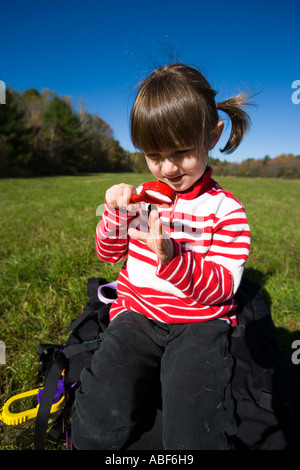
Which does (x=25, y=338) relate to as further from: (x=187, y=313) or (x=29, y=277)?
(x=187, y=313)

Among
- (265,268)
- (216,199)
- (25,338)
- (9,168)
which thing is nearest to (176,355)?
(216,199)

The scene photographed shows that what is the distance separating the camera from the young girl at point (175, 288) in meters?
1.15

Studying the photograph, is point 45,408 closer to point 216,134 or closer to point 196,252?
point 196,252

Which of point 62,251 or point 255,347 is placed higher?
point 255,347

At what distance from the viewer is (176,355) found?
50.9 inches

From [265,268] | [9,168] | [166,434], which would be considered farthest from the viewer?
[9,168]

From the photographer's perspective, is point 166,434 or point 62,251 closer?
point 166,434

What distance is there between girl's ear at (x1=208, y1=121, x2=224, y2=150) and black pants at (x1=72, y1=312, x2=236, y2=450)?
38.4 inches

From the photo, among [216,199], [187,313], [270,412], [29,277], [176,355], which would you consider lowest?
[29,277]

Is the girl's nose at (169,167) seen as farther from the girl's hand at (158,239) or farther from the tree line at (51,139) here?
the tree line at (51,139)

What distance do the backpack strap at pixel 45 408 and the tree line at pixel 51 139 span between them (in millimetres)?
28004

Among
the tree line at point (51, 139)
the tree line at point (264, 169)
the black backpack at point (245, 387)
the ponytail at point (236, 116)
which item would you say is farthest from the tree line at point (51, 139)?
the black backpack at point (245, 387)

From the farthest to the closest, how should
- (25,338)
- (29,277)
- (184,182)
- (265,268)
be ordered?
(265,268) → (29,277) → (25,338) → (184,182)

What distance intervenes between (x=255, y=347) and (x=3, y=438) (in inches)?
55.2
